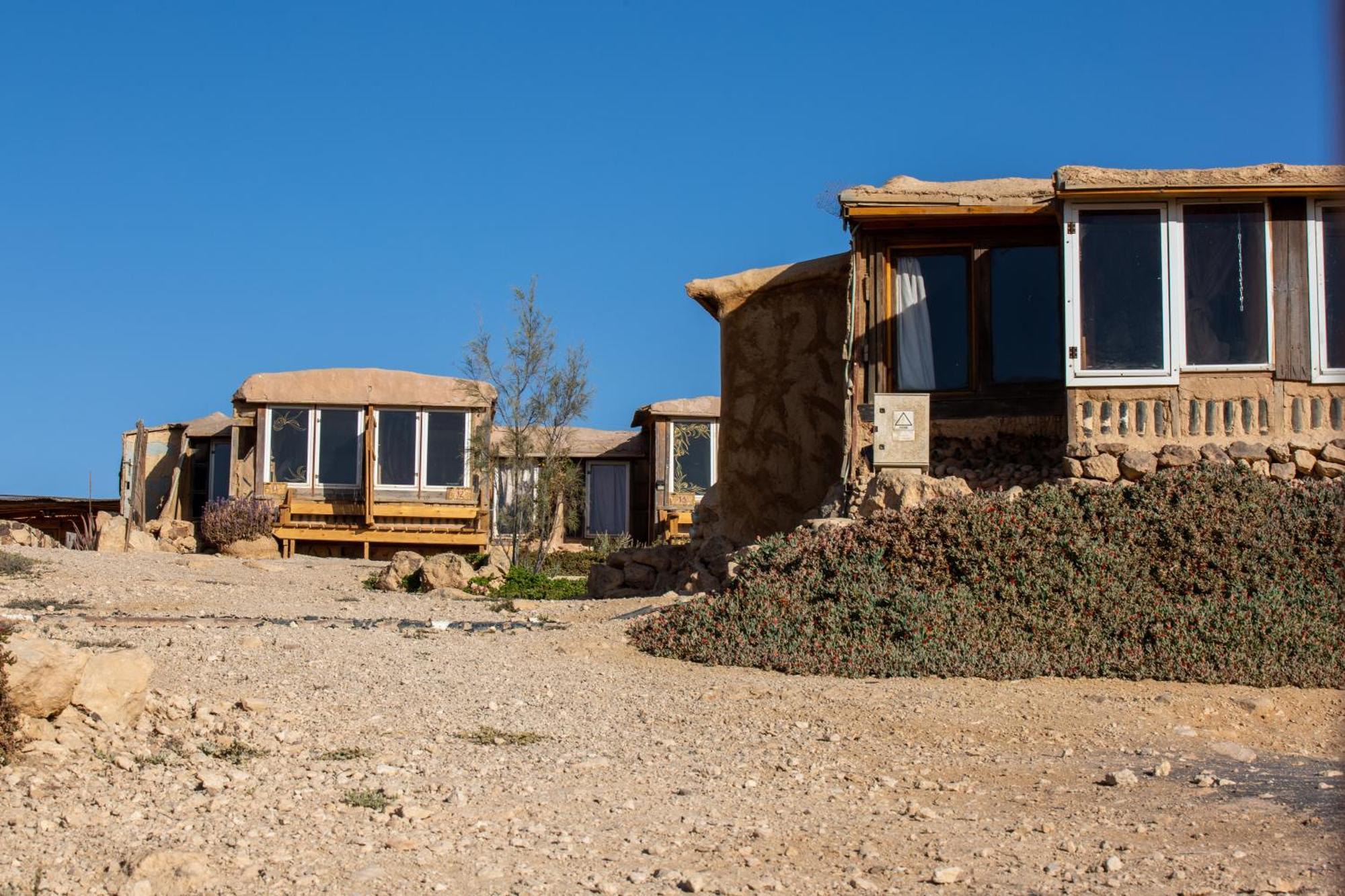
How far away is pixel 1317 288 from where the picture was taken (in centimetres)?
1177

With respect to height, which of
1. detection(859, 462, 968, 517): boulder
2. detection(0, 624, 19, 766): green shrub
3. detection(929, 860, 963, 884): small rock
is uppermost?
detection(859, 462, 968, 517): boulder

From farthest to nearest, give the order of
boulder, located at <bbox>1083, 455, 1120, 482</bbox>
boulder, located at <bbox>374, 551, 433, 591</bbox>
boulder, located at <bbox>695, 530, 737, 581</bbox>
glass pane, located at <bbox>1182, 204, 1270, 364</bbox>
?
boulder, located at <bbox>374, 551, 433, 591</bbox>, boulder, located at <bbox>695, 530, 737, 581</bbox>, glass pane, located at <bbox>1182, 204, 1270, 364</bbox>, boulder, located at <bbox>1083, 455, 1120, 482</bbox>

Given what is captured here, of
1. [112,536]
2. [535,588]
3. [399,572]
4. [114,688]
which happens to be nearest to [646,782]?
[114,688]

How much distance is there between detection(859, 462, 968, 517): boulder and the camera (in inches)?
440

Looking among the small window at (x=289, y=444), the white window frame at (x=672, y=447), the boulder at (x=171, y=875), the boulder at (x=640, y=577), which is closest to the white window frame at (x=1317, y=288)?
the boulder at (x=640, y=577)

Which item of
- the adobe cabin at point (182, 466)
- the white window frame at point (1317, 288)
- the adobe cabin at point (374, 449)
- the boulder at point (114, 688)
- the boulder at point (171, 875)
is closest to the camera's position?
the boulder at point (171, 875)

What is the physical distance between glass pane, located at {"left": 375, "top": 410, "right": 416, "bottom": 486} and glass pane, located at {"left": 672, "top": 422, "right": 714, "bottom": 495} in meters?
6.10

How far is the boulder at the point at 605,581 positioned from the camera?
14.5 meters

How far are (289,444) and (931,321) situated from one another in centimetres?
1313

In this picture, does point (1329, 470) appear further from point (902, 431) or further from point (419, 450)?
point (419, 450)

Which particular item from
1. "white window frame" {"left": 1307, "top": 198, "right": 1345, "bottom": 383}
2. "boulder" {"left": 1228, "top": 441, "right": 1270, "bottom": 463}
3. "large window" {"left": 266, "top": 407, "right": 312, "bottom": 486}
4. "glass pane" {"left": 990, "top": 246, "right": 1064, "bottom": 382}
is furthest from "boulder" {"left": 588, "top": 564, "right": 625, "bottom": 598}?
"large window" {"left": 266, "top": 407, "right": 312, "bottom": 486}

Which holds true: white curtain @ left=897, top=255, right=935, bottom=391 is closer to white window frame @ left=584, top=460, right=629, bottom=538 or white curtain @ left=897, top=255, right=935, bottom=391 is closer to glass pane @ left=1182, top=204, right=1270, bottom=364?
glass pane @ left=1182, top=204, right=1270, bottom=364

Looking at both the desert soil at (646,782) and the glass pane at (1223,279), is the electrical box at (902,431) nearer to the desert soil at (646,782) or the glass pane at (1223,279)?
the glass pane at (1223,279)

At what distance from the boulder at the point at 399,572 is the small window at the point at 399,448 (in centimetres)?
720
